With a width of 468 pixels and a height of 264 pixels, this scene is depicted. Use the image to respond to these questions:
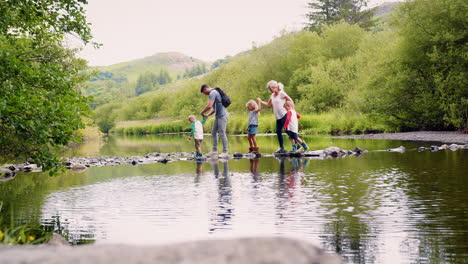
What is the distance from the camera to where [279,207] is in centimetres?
727

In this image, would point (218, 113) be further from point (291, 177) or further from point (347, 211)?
point (347, 211)

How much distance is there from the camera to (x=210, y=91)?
57.9 feet

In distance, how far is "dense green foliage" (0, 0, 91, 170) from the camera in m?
8.16

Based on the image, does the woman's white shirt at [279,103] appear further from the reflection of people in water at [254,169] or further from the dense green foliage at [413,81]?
the dense green foliage at [413,81]

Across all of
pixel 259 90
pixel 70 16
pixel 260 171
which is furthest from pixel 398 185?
pixel 259 90

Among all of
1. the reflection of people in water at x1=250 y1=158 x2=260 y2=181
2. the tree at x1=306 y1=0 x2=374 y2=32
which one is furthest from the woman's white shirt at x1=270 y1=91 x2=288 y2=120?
the tree at x1=306 y1=0 x2=374 y2=32

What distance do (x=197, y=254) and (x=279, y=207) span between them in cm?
548

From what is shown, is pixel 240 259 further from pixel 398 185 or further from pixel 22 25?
pixel 22 25

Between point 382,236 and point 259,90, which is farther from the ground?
point 259,90

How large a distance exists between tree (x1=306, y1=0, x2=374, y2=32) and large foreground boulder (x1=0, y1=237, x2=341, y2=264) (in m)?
82.4

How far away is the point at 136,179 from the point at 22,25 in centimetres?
410

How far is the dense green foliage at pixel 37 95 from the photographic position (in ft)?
26.8

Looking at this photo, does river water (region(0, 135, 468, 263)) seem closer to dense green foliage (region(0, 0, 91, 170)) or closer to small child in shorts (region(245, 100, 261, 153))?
dense green foliage (region(0, 0, 91, 170))

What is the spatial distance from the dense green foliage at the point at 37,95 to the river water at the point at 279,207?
101 centimetres
